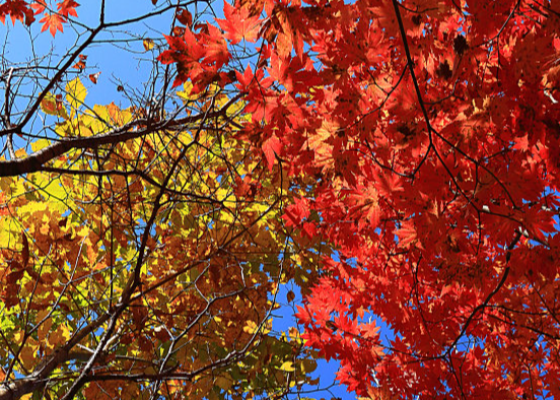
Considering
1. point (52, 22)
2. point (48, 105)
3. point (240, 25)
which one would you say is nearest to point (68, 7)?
point (52, 22)

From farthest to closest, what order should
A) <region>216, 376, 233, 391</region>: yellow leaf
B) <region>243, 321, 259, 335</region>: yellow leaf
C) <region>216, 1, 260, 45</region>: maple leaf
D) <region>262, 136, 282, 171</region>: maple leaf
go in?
→ <region>243, 321, 259, 335</region>: yellow leaf, <region>216, 376, 233, 391</region>: yellow leaf, <region>262, 136, 282, 171</region>: maple leaf, <region>216, 1, 260, 45</region>: maple leaf

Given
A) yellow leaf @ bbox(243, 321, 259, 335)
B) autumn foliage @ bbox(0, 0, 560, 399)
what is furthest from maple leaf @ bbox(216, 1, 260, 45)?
yellow leaf @ bbox(243, 321, 259, 335)

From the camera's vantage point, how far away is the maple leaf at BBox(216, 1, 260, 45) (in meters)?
1.98

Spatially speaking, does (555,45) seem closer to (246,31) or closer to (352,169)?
(352,169)

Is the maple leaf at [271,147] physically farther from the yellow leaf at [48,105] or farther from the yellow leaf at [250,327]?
the yellow leaf at [250,327]

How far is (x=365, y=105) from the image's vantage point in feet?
8.26

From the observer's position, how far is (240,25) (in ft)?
6.58

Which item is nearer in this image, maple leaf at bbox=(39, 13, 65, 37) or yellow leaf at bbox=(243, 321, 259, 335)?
maple leaf at bbox=(39, 13, 65, 37)

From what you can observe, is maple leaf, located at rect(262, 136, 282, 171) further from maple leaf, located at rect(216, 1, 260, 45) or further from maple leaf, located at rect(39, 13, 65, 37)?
maple leaf, located at rect(39, 13, 65, 37)

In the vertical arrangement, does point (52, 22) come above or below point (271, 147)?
above

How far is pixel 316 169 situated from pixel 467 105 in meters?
1.72

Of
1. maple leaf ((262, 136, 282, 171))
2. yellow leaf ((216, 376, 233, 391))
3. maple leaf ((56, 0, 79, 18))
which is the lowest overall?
yellow leaf ((216, 376, 233, 391))

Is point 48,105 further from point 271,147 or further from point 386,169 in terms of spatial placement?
point 386,169

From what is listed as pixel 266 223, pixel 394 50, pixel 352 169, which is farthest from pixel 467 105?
pixel 266 223
